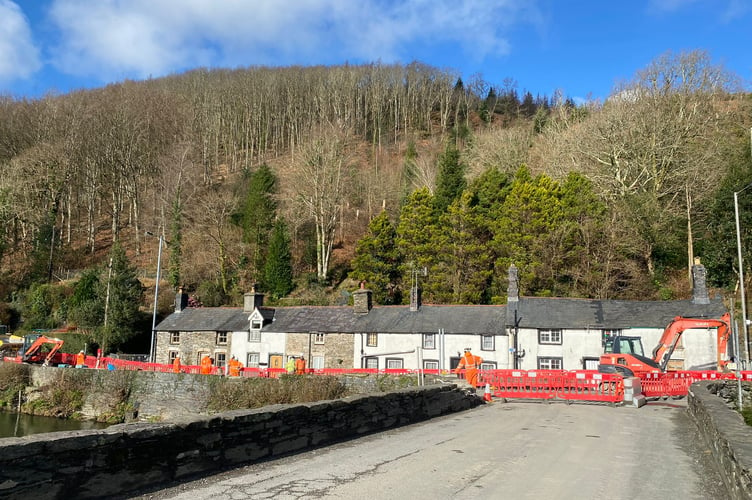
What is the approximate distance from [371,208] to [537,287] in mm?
23740

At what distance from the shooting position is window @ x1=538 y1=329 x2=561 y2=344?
31453mm

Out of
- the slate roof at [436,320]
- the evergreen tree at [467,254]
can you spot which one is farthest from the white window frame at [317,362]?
the evergreen tree at [467,254]

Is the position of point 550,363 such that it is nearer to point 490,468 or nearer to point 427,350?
point 427,350

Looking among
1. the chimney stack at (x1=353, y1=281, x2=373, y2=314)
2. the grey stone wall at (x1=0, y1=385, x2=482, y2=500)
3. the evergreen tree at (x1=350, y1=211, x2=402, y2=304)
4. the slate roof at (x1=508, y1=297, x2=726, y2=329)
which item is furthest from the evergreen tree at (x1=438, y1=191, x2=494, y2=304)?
the grey stone wall at (x1=0, y1=385, x2=482, y2=500)

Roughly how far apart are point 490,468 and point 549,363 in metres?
24.0

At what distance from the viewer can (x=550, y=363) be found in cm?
3133

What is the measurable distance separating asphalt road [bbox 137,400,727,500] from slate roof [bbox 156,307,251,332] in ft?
86.7

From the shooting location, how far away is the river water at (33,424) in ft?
92.2

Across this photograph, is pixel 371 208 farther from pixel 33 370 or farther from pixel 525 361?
pixel 33 370

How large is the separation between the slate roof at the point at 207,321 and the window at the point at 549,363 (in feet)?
61.8

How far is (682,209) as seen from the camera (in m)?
40.2

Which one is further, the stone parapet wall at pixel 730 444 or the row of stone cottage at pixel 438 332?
the row of stone cottage at pixel 438 332

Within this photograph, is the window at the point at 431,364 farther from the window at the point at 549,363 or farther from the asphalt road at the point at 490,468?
the asphalt road at the point at 490,468

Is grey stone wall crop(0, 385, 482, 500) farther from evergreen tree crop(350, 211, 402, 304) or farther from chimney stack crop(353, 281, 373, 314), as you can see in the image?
evergreen tree crop(350, 211, 402, 304)
